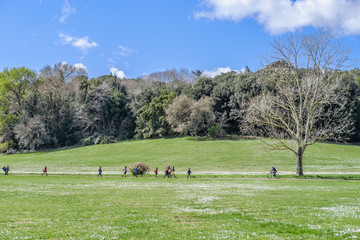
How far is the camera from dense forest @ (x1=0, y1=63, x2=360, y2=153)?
252 feet

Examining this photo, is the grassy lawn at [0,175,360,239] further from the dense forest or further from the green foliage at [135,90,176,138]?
the green foliage at [135,90,176,138]

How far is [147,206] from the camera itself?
592 inches

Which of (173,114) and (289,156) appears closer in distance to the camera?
(289,156)

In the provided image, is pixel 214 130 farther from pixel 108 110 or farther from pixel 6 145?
pixel 6 145

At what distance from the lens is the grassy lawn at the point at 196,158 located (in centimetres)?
4708

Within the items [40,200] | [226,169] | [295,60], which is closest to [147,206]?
[40,200]

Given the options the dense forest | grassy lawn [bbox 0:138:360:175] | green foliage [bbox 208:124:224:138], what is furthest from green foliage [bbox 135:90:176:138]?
green foliage [bbox 208:124:224:138]

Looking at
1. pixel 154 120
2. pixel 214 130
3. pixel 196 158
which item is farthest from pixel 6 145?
pixel 214 130

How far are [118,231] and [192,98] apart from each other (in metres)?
77.1

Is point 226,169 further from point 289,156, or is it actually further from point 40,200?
point 40,200

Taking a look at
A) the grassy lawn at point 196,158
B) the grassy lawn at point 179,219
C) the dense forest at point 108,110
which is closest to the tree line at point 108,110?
the dense forest at point 108,110

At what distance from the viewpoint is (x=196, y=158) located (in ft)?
184

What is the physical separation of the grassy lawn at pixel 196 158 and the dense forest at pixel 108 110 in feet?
26.7

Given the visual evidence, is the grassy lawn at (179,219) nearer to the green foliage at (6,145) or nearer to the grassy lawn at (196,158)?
the grassy lawn at (196,158)
